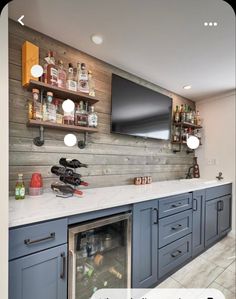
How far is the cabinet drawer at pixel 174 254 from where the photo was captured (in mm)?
1692

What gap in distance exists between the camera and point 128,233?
143 centimetres

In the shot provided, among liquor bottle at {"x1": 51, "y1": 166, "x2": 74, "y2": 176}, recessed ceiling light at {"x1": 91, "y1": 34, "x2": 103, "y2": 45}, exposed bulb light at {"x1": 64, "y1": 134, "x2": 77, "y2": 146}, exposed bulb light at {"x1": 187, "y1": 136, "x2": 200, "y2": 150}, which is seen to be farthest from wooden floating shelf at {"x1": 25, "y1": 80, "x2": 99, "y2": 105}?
exposed bulb light at {"x1": 187, "y1": 136, "x2": 200, "y2": 150}

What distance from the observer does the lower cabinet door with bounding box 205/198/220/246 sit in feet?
7.65

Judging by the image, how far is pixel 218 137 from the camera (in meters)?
3.00

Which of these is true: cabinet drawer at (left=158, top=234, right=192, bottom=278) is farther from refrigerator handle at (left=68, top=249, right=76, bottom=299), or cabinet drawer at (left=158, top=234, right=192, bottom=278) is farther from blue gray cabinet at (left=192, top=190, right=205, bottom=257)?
refrigerator handle at (left=68, top=249, right=76, bottom=299)

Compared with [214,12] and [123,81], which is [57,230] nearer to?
[123,81]

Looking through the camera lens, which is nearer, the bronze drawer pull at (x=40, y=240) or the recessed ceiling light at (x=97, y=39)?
the bronze drawer pull at (x=40, y=240)

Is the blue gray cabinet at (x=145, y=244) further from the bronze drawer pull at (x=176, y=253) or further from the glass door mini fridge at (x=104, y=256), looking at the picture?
the bronze drawer pull at (x=176, y=253)

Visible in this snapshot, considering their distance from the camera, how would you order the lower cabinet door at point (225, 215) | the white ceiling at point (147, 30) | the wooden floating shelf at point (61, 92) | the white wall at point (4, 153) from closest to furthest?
the white wall at point (4, 153)
the white ceiling at point (147, 30)
the wooden floating shelf at point (61, 92)
the lower cabinet door at point (225, 215)

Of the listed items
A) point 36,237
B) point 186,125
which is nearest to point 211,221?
point 186,125

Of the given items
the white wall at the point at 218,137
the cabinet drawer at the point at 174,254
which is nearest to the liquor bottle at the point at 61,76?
the cabinet drawer at the point at 174,254

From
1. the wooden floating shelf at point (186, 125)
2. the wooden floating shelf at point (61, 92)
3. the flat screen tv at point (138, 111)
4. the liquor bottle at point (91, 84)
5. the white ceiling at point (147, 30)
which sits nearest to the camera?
the white ceiling at point (147, 30)

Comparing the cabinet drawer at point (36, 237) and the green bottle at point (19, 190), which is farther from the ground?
the green bottle at point (19, 190)

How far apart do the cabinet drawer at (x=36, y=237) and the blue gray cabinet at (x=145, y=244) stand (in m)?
0.62
